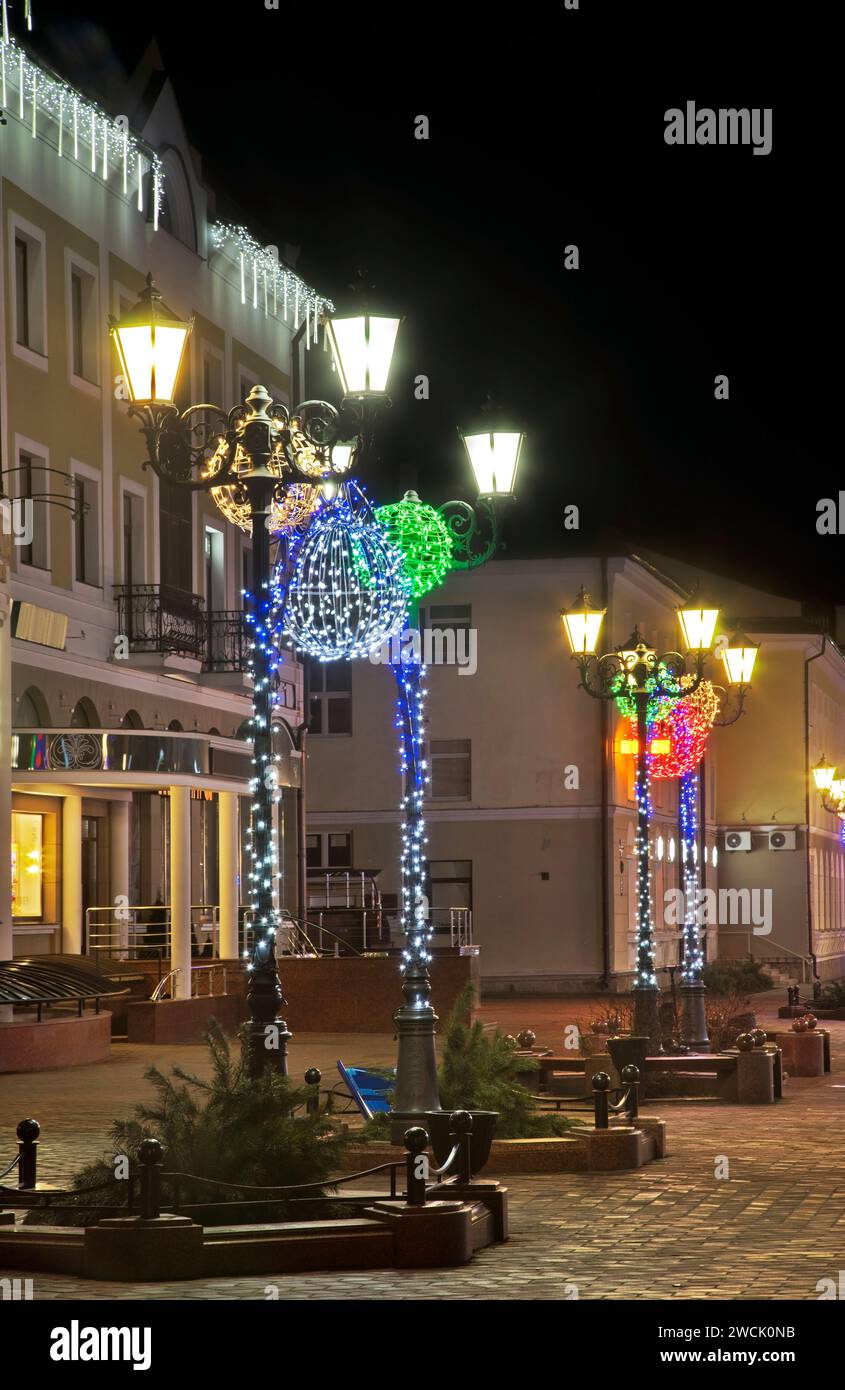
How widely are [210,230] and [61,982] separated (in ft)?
49.4

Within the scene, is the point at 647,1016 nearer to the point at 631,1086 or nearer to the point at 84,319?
the point at 631,1086

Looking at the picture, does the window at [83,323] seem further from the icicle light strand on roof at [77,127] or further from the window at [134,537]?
the window at [134,537]

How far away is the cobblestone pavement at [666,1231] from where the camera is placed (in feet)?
30.2

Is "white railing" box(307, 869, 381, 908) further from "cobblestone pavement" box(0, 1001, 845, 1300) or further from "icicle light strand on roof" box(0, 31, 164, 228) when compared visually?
"cobblestone pavement" box(0, 1001, 845, 1300)

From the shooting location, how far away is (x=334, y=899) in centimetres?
4388

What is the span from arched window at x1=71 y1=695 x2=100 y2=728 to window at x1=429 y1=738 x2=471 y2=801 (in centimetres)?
1841

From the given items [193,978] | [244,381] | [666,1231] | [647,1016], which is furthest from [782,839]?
[666,1231]

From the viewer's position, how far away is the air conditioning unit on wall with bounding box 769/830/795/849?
59581 mm

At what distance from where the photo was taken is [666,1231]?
435 inches

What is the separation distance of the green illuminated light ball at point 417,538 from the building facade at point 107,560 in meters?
10.1


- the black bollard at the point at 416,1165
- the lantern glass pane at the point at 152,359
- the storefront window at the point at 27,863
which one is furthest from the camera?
the storefront window at the point at 27,863

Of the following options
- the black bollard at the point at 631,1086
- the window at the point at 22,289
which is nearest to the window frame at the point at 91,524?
the window at the point at 22,289

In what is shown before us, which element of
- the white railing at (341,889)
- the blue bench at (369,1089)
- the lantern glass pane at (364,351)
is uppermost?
the lantern glass pane at (364,351)
